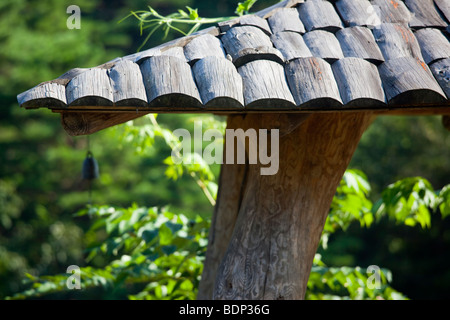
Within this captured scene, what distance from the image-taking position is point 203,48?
61.5 inches

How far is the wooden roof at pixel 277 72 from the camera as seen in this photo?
139cm

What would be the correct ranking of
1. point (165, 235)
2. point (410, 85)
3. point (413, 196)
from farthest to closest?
point (413, 196) → point (165, 235) → point (410, 85)

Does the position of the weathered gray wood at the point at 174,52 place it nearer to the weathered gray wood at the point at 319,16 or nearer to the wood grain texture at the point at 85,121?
the wood grain texture at the point at 85,121

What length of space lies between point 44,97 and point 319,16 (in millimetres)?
1017

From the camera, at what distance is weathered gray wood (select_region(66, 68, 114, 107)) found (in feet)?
4.44

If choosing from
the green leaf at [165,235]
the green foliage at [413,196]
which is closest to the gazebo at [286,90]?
the green leaf at [165,235]

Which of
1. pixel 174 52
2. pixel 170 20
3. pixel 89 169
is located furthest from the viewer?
pixel 89 169

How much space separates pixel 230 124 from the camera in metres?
2.19

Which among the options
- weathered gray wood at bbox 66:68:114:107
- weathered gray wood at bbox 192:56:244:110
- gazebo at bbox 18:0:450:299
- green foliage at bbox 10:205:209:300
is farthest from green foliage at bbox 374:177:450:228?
weathered gray wood at bbox 66:68:114:107

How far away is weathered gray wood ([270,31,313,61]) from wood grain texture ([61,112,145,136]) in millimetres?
544

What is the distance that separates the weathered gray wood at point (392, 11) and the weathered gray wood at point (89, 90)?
103cm

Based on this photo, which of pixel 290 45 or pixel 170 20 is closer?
pixel 290 45

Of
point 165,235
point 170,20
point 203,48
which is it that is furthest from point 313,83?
point 165,235

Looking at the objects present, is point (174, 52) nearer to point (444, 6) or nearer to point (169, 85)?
point (169, 85)
